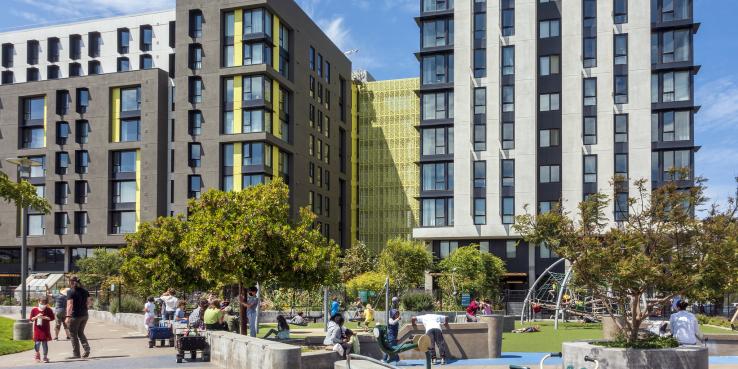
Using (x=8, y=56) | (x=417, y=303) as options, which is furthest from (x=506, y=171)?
(x=8, y=56)

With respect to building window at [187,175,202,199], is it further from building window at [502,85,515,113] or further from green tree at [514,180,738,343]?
green tree at [514,180,738,343]

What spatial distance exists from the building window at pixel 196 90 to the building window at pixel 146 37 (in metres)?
12.9

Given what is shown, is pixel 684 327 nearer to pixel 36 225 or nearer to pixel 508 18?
pixel 508 18

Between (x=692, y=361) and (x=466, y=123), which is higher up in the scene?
(x=466, y=123)

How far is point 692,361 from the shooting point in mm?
15289

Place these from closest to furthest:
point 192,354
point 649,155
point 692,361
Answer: point 692,361
point 192,354
point 649,155

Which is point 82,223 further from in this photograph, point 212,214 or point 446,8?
point 212,214

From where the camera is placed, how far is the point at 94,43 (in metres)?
80.4

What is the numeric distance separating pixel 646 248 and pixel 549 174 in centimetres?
4532

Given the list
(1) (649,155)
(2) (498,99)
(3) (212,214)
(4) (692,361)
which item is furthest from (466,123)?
(4) (692,361)

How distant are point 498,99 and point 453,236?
1094 centimetres

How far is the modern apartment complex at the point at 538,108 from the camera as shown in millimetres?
59031

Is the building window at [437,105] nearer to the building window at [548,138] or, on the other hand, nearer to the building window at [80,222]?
the building window at [548,138]

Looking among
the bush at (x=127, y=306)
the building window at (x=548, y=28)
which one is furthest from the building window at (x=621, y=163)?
the bush at (x=127, y=306)
